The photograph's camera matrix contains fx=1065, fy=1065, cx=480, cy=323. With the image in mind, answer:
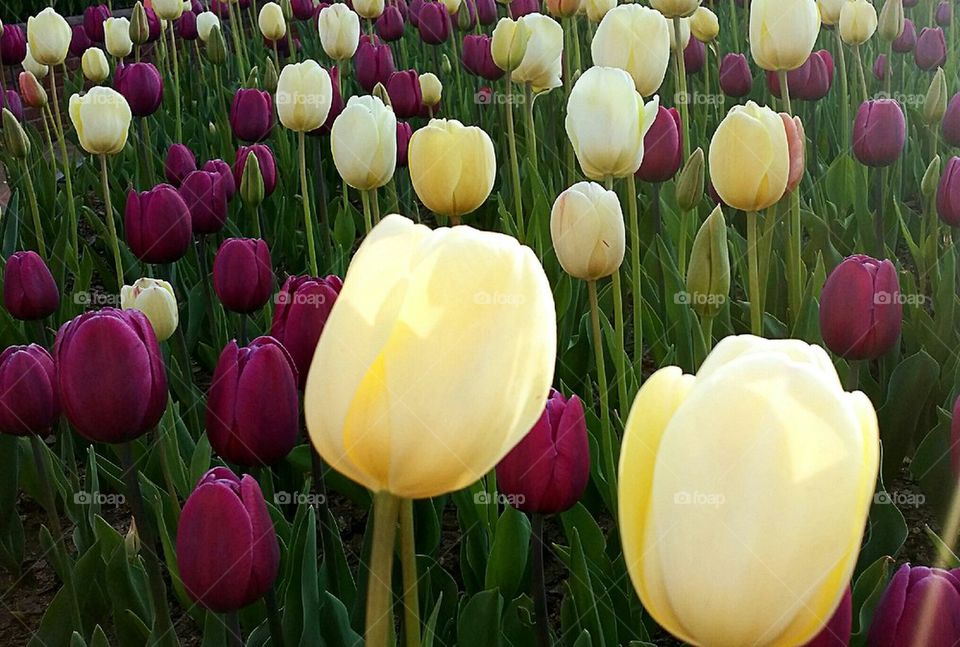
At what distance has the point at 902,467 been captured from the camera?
1.86 metres

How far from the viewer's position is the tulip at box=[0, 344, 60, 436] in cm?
118

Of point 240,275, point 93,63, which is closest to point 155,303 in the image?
point 240,275

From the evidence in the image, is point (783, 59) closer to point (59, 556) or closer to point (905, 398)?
point (905, 398)

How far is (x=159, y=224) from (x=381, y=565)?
50.1 inches

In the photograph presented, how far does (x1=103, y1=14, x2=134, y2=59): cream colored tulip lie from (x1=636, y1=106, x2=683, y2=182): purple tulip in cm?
219

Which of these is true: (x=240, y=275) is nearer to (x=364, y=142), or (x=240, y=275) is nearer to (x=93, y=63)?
(x=364, y=142)

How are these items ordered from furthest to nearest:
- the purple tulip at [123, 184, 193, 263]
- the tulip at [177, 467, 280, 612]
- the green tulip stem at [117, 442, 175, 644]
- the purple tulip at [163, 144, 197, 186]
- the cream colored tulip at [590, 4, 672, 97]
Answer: the purple tulip at [163, 144, 197, 186]
the cream colored tulip at [590, 4, 672, 97]
the purple tulip at [123, 184, 193, 263]
the green tulip stem at [117, 442, 175, 644]
the tulip at [177, 467, 280, 612]

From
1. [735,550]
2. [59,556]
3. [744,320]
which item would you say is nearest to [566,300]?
[744,320]

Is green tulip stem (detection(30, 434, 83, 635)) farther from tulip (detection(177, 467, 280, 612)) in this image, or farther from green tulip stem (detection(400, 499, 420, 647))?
green tulip stem (detection(400, 499, 420, 647))

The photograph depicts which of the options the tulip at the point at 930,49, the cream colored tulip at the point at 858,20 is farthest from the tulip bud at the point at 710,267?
the tulip at the point at 930,49

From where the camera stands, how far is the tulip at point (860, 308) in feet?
4.21

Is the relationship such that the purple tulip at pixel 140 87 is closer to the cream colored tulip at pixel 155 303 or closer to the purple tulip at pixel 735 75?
the cream colored tulip at pixel 155 303

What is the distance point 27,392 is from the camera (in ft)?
3.88

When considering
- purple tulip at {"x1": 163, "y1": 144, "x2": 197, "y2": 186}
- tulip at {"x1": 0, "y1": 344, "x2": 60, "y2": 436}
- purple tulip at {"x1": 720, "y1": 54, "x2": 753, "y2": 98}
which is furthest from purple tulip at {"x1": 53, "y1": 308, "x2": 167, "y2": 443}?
purple tulip at {"x1": 720, "y1": 54, "x2": 753, "y2": 98}
